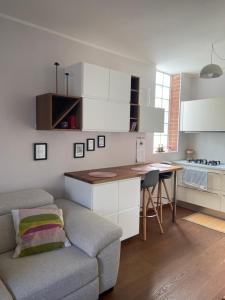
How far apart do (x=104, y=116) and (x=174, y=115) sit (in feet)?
7.47

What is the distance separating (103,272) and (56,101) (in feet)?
6.27

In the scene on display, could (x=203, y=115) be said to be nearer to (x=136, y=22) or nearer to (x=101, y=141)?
(x=101, y=141)

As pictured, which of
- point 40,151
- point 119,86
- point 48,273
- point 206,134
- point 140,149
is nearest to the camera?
point 48,273

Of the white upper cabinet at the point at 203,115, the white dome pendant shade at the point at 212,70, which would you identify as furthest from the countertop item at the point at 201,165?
the white dome pendant shade at the point at 212,70

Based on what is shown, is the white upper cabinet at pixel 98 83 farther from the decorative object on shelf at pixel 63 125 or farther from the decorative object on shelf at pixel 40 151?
the decorative object on shelf at pixel 40 151

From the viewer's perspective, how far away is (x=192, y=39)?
2.89m

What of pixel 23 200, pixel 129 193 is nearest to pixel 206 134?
pixel 129 193

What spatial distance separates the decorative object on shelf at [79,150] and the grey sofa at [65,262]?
2.73 feet

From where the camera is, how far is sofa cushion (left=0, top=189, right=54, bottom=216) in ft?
7.17

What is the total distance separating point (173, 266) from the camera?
8.37 ft

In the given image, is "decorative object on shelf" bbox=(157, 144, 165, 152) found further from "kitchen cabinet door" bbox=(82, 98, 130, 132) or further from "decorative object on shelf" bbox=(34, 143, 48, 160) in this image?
"decorative object on shelf" bbox=(34, 143, 48, 160)

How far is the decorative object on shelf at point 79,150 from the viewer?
3.13 meters

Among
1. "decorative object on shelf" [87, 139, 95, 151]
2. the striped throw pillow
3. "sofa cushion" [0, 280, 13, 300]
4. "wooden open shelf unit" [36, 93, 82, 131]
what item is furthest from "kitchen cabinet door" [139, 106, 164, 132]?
"sofa cushion" [0, 280, 13, 300]

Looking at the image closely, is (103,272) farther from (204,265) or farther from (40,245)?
(204,265)
